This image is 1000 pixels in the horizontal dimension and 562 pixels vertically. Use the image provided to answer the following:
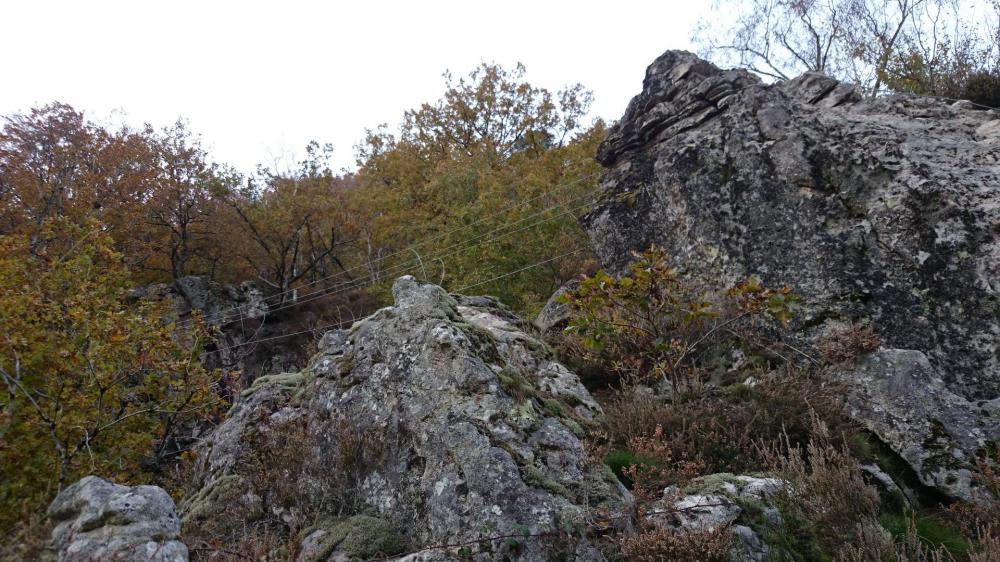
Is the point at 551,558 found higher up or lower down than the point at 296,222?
lower down

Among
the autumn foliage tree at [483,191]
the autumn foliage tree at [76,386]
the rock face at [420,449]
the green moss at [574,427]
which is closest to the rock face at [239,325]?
the autumn foliage tree at [483,191]

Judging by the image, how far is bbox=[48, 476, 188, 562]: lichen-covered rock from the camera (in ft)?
10.9

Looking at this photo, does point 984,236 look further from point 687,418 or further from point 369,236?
point 369,236

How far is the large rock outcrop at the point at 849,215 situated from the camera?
19.6 feet

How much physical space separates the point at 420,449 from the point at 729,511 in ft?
7.79

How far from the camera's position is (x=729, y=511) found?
3.97 metres

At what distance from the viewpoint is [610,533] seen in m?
3.82

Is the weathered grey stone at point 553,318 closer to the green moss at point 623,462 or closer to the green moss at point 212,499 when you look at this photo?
the green moss at point 623,462

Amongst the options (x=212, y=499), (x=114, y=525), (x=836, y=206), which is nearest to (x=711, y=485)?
(x=114, y=525)

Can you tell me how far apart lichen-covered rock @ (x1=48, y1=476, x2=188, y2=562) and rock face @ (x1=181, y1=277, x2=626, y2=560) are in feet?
3.40

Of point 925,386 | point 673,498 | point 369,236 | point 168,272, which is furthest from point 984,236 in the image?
point 168,272

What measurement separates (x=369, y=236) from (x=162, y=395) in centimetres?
1446

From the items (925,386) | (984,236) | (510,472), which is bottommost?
(925,386)

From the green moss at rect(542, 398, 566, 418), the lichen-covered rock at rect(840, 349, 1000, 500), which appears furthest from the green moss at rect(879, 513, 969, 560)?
the green moss at rect(542, 398, 566, 418)
